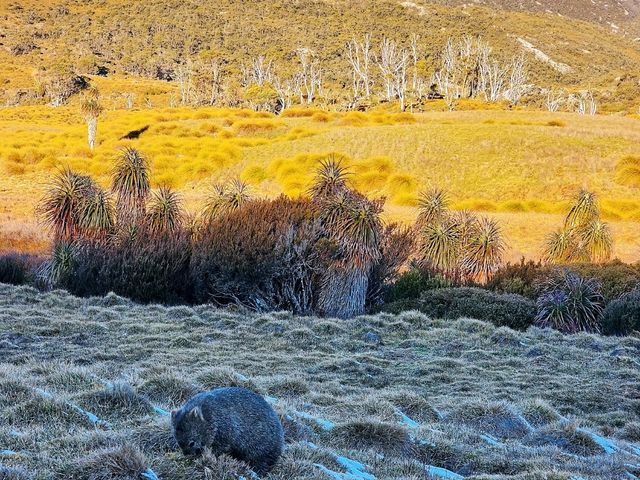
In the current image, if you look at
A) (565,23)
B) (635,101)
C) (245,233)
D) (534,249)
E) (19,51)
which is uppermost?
(565,23)

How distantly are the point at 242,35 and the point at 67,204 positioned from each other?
107 meters

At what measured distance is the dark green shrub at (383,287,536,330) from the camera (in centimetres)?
1630

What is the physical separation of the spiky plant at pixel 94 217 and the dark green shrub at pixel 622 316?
11983mm

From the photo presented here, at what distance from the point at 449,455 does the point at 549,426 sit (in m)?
2.13

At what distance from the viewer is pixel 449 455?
6340 mm

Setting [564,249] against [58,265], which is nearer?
[58,265]

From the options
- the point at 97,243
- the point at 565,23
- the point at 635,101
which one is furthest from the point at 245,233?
the point at 565,23

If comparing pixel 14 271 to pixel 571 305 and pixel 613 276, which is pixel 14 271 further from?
pixel 613 276

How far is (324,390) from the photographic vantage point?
29.8ft

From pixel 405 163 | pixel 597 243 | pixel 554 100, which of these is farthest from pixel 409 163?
pixel 554 100

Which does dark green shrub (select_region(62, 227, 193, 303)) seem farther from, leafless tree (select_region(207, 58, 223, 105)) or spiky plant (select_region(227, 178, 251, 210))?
leafless tree (select_region(207, 58, 223, 105))

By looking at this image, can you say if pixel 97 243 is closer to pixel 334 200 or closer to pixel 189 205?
pixel 334 200

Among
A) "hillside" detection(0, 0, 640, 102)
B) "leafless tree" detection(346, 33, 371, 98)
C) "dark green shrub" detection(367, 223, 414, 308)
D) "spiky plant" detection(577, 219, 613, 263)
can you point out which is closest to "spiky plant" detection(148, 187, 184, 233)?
"dark green shrub" detection(367, 223, 414, 308)

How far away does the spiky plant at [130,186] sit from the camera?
19.2 meters
